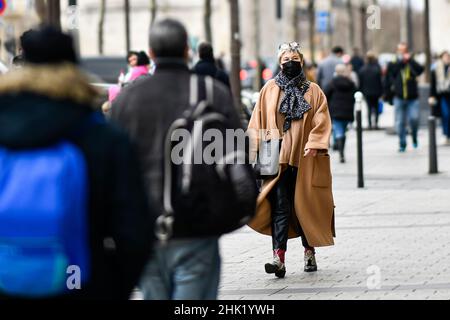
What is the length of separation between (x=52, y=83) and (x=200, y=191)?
46.4 inches

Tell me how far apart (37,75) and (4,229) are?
1.60ft

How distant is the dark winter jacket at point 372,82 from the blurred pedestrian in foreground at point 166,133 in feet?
79.0

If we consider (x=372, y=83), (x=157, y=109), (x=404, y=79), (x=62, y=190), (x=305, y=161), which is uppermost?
(x=157, y=109)

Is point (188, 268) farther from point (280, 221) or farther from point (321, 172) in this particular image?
point (321, 172)

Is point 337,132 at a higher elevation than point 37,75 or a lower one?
lower

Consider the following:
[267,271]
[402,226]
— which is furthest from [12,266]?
[402,226]

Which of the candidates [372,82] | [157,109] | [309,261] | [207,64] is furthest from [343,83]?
[157,109]

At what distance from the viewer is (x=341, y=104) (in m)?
22.2

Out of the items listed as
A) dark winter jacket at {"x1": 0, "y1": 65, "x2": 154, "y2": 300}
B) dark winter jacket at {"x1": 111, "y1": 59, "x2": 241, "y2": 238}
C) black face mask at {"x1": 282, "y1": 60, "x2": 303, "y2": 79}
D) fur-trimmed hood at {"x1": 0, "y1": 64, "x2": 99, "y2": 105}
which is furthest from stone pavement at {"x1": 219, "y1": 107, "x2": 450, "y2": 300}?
fur-trimmed hood at {"x1": 0, "y1": 64, "x2": 99, "y2": 105}

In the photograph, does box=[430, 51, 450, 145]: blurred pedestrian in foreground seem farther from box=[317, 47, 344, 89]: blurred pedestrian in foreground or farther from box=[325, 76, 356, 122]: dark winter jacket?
box=[317, 47, 344, 89]: blurred pedestrian in foreground

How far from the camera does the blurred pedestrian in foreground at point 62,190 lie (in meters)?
4.12

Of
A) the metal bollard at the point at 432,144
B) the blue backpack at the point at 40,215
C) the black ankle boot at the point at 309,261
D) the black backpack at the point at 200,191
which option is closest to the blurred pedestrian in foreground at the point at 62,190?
the blue backpack at the point at 40,215

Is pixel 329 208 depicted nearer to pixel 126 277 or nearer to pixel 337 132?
pixel 126 277

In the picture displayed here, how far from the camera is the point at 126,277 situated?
423cm
